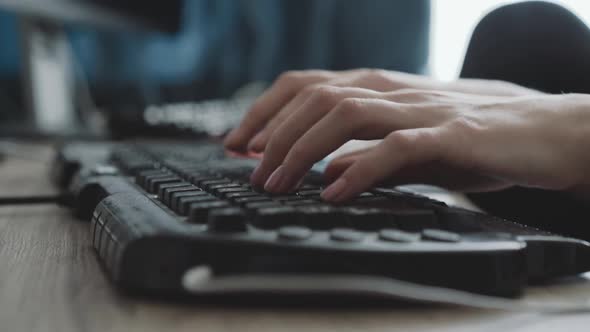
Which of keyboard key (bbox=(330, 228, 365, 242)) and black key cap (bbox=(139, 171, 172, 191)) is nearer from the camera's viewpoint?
keyboard key (bbox=(330, 228, 365, 242))

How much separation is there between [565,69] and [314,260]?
45cm

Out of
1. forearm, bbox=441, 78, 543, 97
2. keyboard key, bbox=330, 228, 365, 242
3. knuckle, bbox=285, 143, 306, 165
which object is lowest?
keyboard key, bbox=330, 228, 365, 242

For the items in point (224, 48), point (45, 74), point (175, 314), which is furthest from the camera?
point (224, 48)

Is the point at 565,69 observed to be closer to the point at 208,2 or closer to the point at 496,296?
the point at 496,296

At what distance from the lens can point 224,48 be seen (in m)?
1.83

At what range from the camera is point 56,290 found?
1.16 ft

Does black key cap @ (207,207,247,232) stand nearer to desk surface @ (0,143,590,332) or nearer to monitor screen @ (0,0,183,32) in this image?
desk surface @ (0,143,590,332)

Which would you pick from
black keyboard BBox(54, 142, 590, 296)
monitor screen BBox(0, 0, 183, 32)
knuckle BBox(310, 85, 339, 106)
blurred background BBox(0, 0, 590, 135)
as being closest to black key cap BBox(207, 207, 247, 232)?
black keyboard BBox(54, 142, 590, 296)

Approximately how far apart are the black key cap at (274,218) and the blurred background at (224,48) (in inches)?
43.3

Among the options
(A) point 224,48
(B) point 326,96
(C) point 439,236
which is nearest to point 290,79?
(B) point 326,96

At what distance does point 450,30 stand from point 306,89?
0.93 metres

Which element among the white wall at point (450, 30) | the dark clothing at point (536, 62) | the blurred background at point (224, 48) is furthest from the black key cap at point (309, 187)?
the blurred background at point (224, 48)

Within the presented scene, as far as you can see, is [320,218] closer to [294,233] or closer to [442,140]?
[294,233]

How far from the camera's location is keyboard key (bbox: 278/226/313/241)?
34cm
